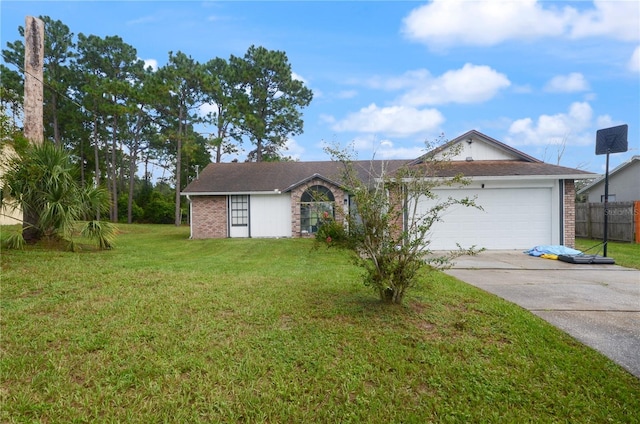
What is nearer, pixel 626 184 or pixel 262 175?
pixel 626 184

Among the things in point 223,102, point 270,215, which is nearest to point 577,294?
point 270,215

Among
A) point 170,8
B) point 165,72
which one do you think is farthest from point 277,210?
point 165,72

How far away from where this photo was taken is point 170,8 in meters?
8.95

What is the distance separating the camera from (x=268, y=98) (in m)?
31.6

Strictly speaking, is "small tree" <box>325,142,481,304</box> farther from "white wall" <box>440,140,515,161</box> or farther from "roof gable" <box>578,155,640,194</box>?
"roof gable" <box>578,155,640,194</box>

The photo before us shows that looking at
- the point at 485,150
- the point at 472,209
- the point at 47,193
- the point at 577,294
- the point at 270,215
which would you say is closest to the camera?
the point at 577,294

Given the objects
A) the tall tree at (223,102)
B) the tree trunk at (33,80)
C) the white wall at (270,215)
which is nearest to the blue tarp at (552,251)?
the white wall at (270,215)

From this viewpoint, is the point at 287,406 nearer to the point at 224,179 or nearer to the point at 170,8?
the point at 170,8

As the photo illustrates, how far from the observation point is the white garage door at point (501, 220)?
1186 centimetres

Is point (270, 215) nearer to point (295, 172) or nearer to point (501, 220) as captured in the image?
point (295, 172)

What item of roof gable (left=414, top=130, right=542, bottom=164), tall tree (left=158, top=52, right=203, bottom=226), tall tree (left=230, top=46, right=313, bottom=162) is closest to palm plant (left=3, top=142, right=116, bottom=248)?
roof gable (left=414, top=130, right=542, bottom=164)

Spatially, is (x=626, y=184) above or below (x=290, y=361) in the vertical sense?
above

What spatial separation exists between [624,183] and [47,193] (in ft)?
82.3

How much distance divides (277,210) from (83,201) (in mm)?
8675
